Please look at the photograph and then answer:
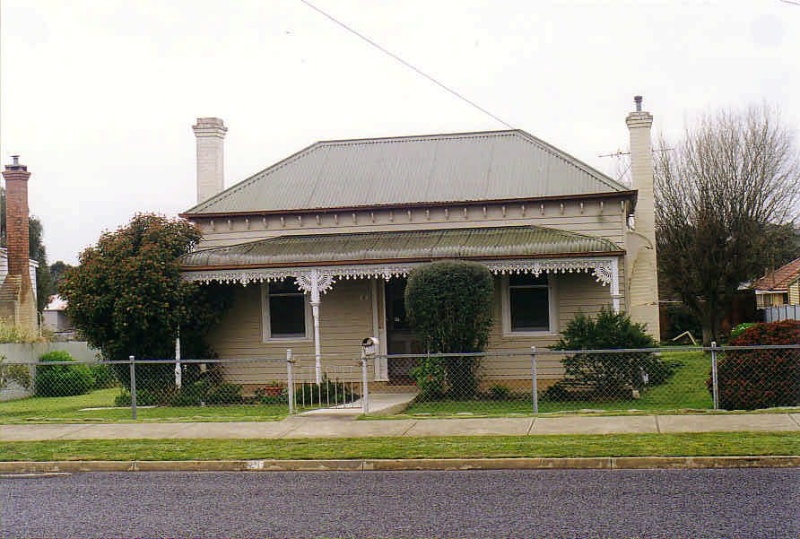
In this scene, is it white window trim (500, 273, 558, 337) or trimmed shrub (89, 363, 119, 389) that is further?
trimmed shrub (89, 363, 119, 389)

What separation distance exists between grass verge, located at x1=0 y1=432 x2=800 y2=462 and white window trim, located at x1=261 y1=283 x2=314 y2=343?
23.9ft

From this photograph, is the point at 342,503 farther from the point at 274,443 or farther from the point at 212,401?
the point at 212,401

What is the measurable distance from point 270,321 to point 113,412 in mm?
4414

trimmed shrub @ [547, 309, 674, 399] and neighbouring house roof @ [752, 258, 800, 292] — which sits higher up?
neighbouring house roof @ [752, 258, 800, 292]

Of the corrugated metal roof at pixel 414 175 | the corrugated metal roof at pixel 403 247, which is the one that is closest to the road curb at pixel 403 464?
the corrugated metal roof at pixel 403 247

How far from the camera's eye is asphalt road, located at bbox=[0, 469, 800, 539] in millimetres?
7965

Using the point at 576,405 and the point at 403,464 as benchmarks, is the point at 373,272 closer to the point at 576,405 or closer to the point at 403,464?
the point at 576,405

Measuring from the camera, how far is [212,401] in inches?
747

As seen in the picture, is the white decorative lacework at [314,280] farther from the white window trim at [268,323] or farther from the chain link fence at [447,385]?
the chain link fence at [447,385]

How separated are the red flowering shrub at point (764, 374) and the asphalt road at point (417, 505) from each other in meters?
4.91

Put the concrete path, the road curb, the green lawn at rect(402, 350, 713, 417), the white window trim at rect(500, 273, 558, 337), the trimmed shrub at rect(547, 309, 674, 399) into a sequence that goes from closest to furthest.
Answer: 1. the road curb
2. the concrete path
3. the green lawn at rect(402, 350, 713, 417)
4. the trimmed shrub at rect(547, 309, 674, 399)
5. the white window trim at rect(500, 273, 558, 337)

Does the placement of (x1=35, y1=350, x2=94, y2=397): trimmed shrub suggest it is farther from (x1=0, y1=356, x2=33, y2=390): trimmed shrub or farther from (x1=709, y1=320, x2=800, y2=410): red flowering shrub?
(x1=709, y1=320, x2=800, y2=410): red flowering shrub

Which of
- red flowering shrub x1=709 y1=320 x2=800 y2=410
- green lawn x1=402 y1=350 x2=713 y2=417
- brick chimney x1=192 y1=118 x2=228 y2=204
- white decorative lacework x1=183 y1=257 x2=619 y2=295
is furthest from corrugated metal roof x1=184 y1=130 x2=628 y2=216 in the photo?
red flowering shrub x1=709 y1=320 x2=800 y2=410

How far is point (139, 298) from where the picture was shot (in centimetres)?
1850
